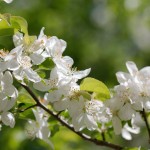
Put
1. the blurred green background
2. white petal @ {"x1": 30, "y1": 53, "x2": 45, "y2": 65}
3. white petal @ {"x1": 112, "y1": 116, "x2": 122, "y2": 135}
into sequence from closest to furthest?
white petal @ {"x1": 30, "y1": 53, "x2": 45, "y2": 65}
white petal @ {"x1": 112, "y1": 116, "x2": 122, "y2": 135}
the blurred green background

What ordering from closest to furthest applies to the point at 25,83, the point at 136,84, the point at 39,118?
the point at 25,83
the point at 136,84
the point at 39,118

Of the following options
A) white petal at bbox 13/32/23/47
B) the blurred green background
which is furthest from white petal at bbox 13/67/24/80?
the blurred green background

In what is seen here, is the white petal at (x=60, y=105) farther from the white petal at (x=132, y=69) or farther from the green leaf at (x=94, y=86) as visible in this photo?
the white petal at (x=132, y=69)

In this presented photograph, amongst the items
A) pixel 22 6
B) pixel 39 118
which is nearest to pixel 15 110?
pixel 39 118

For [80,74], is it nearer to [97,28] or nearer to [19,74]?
[19,74]

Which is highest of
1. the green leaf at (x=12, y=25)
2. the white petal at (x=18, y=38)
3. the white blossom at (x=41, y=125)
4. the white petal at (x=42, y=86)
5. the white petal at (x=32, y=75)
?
the green leaf at (x=12, y=25)

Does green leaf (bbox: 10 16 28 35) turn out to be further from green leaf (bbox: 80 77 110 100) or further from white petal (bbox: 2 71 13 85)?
green leaf (bbox: 80 77 110 100)

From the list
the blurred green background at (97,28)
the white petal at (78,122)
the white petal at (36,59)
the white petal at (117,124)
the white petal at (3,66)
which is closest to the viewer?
the white petal at (3,66)

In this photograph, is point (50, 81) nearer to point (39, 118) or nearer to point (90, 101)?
point (90, 101)

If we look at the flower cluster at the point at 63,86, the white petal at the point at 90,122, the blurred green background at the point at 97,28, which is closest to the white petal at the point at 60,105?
the flower cluster at the point at 63,86
